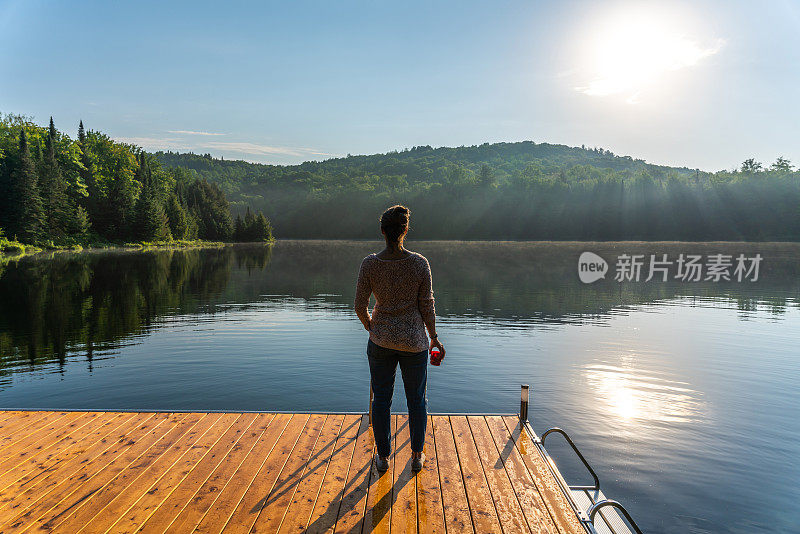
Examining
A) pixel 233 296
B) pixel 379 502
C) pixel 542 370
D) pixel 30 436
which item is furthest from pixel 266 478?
pixel 233 296

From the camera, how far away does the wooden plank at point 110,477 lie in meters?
3.67

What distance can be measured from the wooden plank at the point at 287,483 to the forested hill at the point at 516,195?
115286 millimetres

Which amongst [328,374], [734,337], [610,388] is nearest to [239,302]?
[328,374]

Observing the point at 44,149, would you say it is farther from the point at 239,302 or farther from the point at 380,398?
the point at 380,398

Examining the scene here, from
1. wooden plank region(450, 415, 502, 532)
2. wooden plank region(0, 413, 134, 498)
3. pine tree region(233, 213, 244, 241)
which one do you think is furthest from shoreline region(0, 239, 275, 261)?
wooden plank region(450, 415, 502, 532)

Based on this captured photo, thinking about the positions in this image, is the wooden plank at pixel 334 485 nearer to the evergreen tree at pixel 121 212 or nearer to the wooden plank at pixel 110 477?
the wooden plank at pixel 110 477

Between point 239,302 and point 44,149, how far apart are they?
63.2 m

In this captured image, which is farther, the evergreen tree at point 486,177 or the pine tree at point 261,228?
the evergreen tree at point 486,177

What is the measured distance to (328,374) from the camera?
10.9m

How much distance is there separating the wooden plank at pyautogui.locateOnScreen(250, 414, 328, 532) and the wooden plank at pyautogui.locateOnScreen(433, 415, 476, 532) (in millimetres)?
1202

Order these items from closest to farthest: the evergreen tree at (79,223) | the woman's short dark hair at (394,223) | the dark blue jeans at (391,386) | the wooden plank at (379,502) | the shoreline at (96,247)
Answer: the wooden plank at (379,502) < the woman's short dark hair at (394,223) < the dark blue jeans at (391,386) < the shoreline at (96,247) < the evergreen tree at (79,223)

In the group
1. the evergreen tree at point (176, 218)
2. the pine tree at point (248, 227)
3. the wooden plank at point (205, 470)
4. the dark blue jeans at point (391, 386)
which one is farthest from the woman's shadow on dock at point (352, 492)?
the pine tree at point (248, 227)

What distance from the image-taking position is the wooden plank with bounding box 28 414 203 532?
12.1ft

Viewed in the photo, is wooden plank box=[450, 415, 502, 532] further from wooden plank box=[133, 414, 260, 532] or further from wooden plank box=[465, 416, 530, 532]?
wooden plank box=[133, 414, 260, 532]
